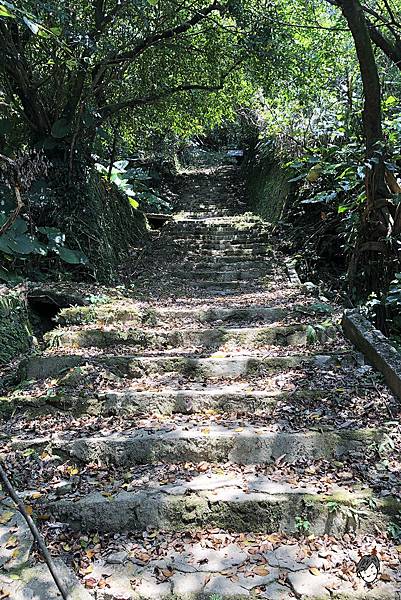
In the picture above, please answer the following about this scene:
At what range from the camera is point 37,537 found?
1.96 m

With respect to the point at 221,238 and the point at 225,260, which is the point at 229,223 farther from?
the point at 225,260

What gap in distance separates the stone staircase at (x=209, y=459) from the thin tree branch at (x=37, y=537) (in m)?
0.12

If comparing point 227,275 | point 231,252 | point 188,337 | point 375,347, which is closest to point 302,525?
point 375,347

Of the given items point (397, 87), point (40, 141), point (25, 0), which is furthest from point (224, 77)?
point (25, 0)

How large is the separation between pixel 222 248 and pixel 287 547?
6176mm

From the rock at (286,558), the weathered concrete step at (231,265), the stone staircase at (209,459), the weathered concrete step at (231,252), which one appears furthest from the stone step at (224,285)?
the rock at (286,558)

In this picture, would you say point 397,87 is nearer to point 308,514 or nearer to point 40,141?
point 40,141

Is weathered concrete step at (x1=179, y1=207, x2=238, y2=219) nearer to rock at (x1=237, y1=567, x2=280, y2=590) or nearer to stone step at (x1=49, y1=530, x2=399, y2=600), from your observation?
stone step at (x1=49, y1=530, x2=399, y2=600)

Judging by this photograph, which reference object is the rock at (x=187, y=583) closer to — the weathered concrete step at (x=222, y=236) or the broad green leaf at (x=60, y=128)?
the broad green leaf at (x=60, y=128)

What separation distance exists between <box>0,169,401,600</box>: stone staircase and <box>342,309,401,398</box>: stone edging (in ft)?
0.29

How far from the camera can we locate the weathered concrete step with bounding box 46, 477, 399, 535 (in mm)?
2223

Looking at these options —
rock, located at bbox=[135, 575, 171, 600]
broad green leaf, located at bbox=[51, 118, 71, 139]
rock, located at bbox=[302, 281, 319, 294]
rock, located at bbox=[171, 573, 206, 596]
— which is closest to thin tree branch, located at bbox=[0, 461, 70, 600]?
rock, located at bbox=[135, 575, 171, 600]

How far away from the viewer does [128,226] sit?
27.7 feet

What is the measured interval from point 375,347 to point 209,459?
1381 millimetres
